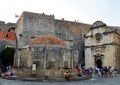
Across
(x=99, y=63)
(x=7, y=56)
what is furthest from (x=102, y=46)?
(x=7, y=56)

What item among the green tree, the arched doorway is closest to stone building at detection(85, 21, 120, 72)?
the arched doorway

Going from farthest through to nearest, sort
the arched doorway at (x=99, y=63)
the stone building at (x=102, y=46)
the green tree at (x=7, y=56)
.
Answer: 1. the green tree at (x=7, y=56)
2. the arched doorway at (x=99, y=63)
3. the stone building at (x=102, y=46)

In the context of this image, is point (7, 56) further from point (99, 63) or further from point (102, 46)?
point (102, 46)

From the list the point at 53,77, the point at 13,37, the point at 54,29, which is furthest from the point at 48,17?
the point at 53,77

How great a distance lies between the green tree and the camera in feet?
111

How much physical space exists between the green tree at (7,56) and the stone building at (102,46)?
12675 millimetres

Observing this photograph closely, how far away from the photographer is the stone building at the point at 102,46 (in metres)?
29.8

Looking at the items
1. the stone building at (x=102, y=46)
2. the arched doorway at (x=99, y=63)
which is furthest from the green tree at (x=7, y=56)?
the arched doorway at (x=99, y=63)

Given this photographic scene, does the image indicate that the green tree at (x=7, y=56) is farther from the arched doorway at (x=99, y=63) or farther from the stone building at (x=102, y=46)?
the arched doorway at (x=99, y=63)

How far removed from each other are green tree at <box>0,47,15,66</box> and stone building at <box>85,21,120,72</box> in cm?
1267

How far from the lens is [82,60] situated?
3800 centimetres

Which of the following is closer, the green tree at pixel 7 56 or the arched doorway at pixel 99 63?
the arched doorway at pixel 99 63

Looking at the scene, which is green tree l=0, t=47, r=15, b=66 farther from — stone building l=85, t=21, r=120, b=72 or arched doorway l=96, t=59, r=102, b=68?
arched doorway l=96, t=59, r=102, b=68

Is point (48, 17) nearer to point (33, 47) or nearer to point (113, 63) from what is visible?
point (113, 63)
